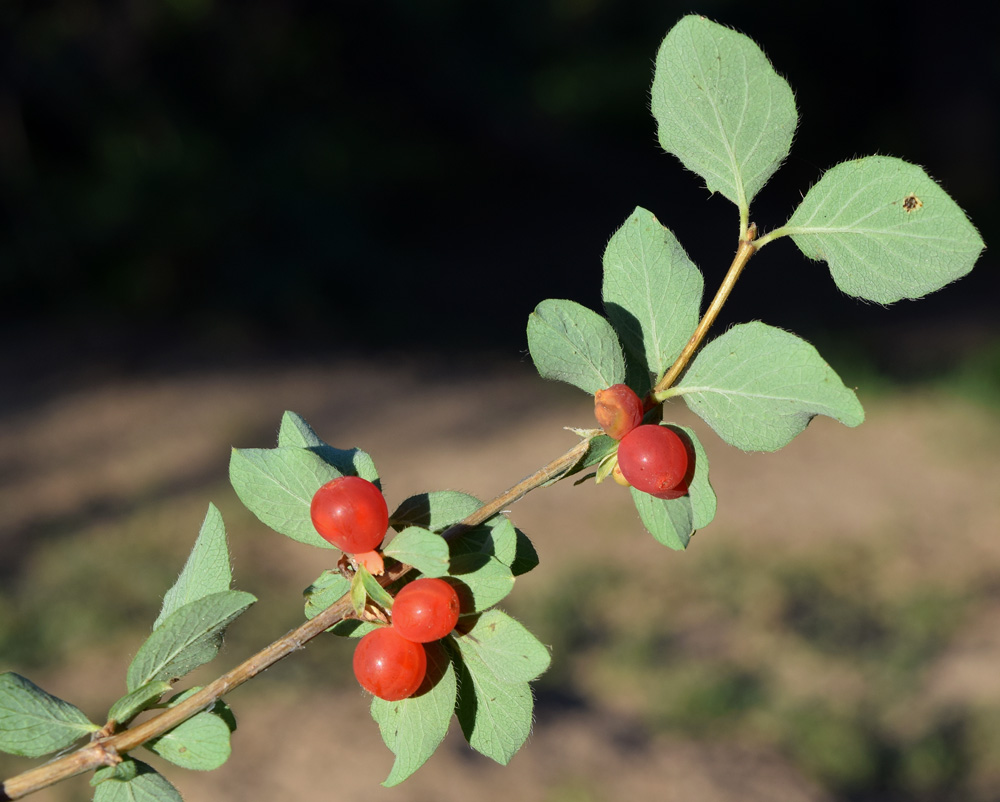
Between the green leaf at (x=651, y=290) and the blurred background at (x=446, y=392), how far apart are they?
0.07 meters

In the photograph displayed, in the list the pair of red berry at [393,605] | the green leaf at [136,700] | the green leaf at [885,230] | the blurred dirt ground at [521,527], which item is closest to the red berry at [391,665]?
the pair of red berry at [393,605]

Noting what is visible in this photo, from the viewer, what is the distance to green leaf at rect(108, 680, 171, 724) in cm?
52

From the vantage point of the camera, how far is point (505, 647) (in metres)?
0.51

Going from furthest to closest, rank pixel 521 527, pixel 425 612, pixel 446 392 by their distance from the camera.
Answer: pixel 446 392 → pixel 521 527 → pixel 425 612

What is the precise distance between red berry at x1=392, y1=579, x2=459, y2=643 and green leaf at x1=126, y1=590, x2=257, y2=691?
0.24 feet

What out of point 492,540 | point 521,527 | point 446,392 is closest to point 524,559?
point 492,540

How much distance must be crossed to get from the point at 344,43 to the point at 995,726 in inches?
240

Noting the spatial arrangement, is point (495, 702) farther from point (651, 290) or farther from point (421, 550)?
point (651, 290)

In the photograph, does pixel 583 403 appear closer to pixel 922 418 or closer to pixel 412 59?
pixel 922 418

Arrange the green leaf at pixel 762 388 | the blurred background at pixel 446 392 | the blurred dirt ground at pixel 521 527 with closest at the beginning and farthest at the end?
1. the green leaf at pixel 762 388
2. the blurred dirt ground at pixel 521 527
3. the blurred background at pixel 446 392

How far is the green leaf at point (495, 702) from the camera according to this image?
513 mm

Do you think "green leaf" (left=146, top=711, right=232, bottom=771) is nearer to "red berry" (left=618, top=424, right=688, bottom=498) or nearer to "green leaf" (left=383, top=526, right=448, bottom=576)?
"green leaf" (left=383, top=526, right=448, bottom=576)

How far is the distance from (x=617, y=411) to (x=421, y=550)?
126mm

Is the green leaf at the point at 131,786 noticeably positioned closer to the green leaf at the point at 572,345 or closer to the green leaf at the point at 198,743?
the green leaf at the point at 198,743
